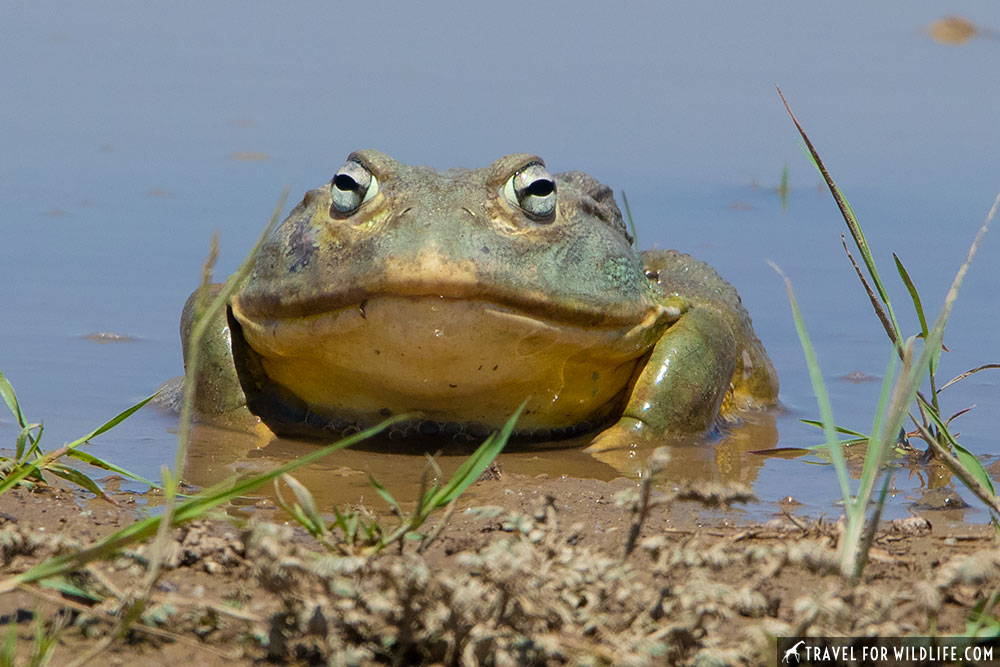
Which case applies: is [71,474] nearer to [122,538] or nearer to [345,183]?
[122,538]

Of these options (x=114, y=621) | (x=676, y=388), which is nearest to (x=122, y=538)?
(x=114, y=621)

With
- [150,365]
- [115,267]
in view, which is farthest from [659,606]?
[115,267]

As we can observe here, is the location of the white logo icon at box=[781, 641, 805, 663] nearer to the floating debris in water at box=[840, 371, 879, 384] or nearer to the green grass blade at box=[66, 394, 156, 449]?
the green grass blade at box=[66, 394, 156, 449]

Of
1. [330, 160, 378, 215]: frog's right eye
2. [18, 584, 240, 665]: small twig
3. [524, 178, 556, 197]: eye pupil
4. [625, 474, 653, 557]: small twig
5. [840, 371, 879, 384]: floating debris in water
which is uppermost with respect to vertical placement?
[524, 178, 556, 197]: eye pupil

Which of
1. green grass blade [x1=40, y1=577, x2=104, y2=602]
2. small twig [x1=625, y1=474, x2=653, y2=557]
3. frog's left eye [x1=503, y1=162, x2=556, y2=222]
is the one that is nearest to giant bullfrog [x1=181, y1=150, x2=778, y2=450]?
frog's left eye [x1=503, y1=162, x2=556, y2=222]

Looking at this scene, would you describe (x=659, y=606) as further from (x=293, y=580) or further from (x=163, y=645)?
(x=163, y=645)

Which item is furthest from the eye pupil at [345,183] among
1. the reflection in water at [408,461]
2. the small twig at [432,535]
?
the small twig at [432,535]

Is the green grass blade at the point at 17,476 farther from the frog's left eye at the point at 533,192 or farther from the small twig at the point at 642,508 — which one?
the frog's left eye at the point at 533,192
